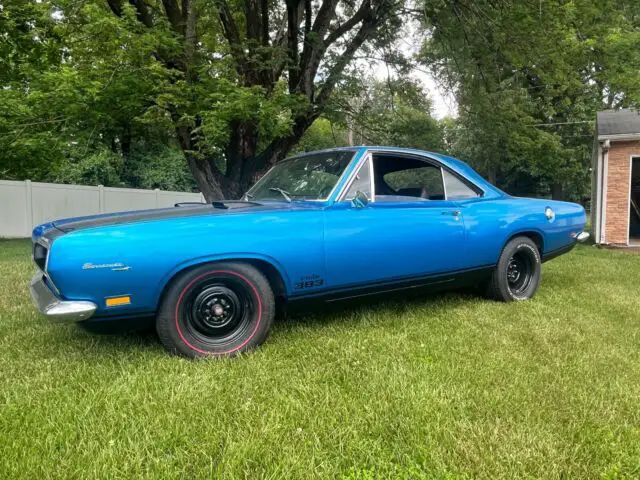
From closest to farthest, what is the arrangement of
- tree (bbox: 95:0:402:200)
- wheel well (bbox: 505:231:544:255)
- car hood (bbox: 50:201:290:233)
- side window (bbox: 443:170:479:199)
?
car hood (bbox: 50:201:290:233) → side window (bbox: 443:170:479:199) → wheel well (bbox: 505:231:544:255) → tree (bbox: 95:0:402:200)

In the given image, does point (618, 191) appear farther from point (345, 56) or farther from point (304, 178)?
point (304, 178)

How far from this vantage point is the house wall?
12.1m

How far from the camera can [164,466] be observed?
1.94 metres

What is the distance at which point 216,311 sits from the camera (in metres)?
3.18

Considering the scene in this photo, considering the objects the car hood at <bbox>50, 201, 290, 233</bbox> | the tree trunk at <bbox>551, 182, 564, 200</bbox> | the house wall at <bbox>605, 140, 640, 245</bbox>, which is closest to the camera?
the car hood at <bbox>50, 201, 290, 233</bbox>

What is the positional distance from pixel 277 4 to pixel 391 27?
2835 mm

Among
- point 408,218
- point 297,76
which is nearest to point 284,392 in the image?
point 408,218

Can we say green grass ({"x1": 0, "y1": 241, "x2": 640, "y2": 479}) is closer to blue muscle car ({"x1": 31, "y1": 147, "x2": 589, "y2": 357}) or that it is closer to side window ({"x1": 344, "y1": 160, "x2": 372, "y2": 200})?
blue muscle car ({"x1": 31, "y1": 147, "x2": 589, "y2": 357})

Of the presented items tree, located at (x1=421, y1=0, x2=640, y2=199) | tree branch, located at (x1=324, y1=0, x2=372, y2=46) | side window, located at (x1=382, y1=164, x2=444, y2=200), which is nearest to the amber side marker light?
side window, located at (x1=382, y1=164, x2=444, y2=200)

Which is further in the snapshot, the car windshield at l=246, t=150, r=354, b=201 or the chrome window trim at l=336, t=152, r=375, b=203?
the car windshield at l=246, t=150, r=354, b=201

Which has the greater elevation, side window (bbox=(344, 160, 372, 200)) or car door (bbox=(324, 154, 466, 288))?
side window (bbox=(344, 160, 372, 200))

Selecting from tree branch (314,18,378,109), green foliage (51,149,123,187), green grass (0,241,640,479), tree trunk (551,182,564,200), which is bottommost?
green grass (0,241,640,479)

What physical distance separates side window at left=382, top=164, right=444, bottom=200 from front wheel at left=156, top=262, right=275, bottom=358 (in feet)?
6.46

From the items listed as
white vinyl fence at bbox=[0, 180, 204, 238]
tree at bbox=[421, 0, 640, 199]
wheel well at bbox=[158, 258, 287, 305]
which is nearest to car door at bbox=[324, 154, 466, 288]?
wheel well at bbox=[158, 258, 287, 305]
